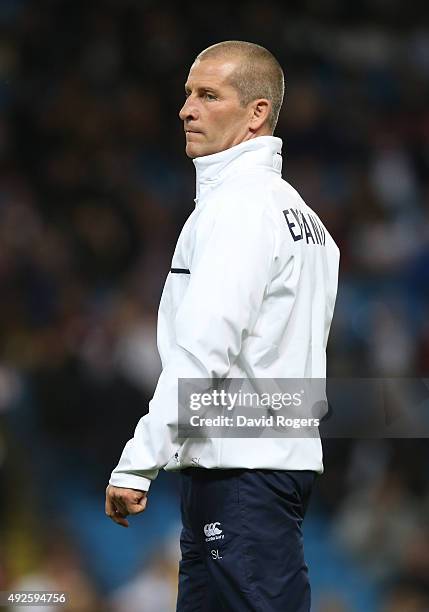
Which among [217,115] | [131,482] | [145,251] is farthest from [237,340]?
[145,251]

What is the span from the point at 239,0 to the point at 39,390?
3.80 m

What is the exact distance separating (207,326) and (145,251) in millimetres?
3784

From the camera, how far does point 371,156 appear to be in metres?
7.05

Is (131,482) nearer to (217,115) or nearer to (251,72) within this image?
(217,115)

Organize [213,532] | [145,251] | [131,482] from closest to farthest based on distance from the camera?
[131,482], [213,532], [145,251]

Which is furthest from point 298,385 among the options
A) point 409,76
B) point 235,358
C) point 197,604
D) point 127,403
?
point 409,76

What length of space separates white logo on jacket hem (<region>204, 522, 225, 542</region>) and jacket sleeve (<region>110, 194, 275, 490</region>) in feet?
0.61

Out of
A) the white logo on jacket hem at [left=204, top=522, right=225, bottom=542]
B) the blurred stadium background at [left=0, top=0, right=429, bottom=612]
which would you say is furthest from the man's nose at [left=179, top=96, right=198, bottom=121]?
the blurred stadium background at [left=0, top=0, right=429, bottom=612]

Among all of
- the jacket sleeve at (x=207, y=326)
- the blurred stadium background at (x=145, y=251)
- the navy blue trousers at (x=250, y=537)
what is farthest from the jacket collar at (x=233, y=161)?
the blurred stadium background at (x=145, y=251)

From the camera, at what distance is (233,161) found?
250 cm

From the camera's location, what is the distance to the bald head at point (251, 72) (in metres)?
2.55

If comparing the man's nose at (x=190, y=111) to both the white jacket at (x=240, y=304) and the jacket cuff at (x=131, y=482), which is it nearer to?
the white jacket at (x=240, y=304)

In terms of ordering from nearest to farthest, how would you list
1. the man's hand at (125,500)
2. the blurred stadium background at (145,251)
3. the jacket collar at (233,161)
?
the man's hand at (125,500)
the jacket collar at (233,161)
the blurred stadium background at (145,251)

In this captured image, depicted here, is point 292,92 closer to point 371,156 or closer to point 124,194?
point 371,156
